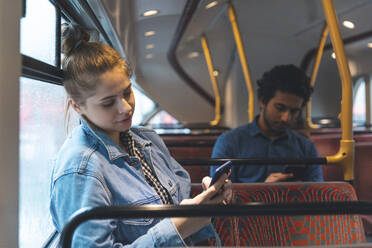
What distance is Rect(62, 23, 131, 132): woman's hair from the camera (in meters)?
1.13

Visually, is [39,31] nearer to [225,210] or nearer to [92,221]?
[92,221]

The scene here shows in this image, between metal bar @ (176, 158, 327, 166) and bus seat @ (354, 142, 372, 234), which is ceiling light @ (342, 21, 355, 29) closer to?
bus seat @ (354, 142, 372, 234)

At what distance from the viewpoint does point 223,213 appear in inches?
34.3

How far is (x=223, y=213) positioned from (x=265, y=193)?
28.6 inches

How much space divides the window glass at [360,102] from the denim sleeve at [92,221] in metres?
7.48

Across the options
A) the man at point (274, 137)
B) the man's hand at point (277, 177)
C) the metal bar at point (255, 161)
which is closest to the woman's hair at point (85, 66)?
the metal bar at point (255, 161)

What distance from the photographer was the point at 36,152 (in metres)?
1.36

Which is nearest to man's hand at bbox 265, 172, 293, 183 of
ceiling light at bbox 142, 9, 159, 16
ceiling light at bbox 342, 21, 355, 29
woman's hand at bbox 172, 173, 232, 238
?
woman's hand at bbox 172, 173, 232, 238

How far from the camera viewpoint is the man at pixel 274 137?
2.11 meters

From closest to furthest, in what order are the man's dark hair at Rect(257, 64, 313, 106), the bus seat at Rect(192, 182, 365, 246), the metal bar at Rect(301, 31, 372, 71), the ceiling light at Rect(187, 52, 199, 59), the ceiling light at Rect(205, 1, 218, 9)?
the bus seat at Rect(192, 182, 365, 246), the man's dark hair at Rect(257, 64, 313, 106), the ceiling light at Rect(205, 1, 218, 9), the metal bar at Rect(301, 31, 372, 71), the ceiling light at Rect(187, 52, 199, 59)

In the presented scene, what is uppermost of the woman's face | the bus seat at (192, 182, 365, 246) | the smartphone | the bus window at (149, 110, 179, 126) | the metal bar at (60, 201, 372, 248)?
the bus window at (149, 110, 179, 126)

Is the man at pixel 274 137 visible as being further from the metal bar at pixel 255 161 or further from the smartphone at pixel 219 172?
the smartphone at pixel 219 172

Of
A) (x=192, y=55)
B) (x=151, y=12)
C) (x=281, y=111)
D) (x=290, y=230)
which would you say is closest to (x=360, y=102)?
(x=192, y=55)

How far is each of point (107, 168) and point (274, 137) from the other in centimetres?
137
